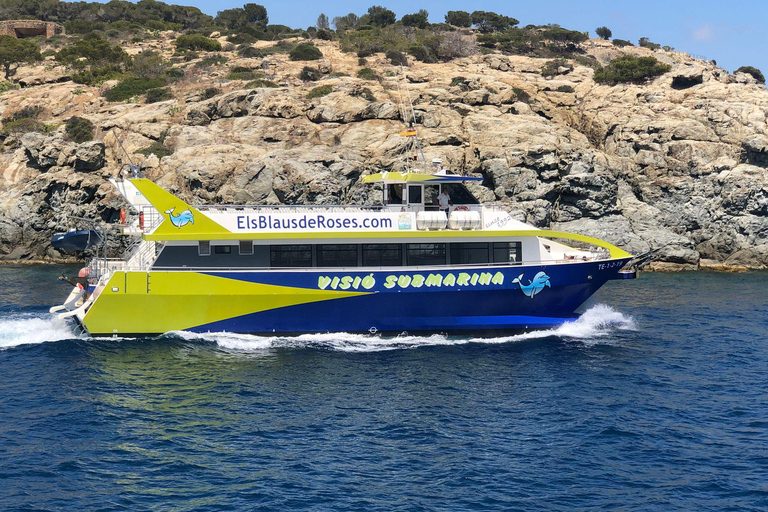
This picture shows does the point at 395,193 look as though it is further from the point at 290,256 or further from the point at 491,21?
the point at 491,21

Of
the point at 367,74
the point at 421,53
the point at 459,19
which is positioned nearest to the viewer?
the point at 367,74

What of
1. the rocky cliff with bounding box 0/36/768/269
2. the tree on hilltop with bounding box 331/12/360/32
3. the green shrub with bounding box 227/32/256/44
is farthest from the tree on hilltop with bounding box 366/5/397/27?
the rocky cliff with bounding box 0/36/768/269

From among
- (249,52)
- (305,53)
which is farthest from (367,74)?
(249,52)

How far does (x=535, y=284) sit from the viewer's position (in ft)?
82.7

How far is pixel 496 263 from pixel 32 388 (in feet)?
52.3

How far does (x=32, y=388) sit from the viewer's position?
19484 mm

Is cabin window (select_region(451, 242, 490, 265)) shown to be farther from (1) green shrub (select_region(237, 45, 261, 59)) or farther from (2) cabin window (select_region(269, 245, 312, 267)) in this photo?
(1) green shrub (select_region(237, 45, 261, 59))

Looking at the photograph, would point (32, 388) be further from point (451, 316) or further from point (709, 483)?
point (709, 483)

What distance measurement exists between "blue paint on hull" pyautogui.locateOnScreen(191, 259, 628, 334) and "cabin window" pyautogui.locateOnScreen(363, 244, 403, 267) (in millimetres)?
669

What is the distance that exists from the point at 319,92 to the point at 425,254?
34.6m

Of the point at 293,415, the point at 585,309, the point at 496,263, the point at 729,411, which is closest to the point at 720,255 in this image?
the point at 585,309

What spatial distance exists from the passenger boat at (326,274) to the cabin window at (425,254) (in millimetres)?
41

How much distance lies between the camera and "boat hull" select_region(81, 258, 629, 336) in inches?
953

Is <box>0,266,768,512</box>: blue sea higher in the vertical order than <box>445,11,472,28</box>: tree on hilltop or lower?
lower
